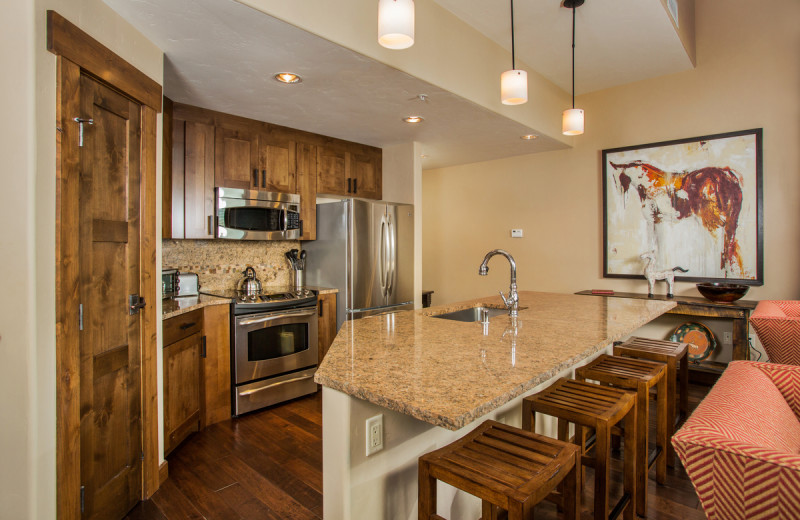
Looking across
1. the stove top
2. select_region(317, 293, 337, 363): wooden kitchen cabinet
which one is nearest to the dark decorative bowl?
select_region(317, 293, 337, 363): wooden kitchen cabinet

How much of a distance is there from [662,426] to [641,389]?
510mm

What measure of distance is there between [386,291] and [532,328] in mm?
2171

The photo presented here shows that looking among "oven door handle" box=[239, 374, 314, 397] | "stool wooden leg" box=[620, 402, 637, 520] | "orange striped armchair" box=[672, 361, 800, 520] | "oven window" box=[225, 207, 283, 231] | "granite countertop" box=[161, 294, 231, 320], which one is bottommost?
"oven door handle" box=[239, 374, 314, 397]

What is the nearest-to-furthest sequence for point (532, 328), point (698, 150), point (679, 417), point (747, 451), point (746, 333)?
point (747, 451), point (532, 328), point (679, 417), point (746, 333), point (698, 150)

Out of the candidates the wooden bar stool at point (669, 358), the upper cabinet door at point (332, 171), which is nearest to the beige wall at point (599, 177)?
the wooden bar stool at point (669, 358)

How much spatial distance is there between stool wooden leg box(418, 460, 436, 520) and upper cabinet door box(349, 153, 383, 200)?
3289mm

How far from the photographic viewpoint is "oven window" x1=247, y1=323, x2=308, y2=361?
313 cm

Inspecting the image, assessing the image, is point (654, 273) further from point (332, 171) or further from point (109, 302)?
point (109, 302)

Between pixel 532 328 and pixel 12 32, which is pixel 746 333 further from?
pixel 12 32

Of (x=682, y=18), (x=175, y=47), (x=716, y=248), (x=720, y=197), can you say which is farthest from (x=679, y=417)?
(x=175, y=47)

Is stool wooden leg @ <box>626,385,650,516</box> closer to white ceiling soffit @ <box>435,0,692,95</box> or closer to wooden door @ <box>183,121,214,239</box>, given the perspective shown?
white ceiling soffit @ <box>435,0,692,95</box>

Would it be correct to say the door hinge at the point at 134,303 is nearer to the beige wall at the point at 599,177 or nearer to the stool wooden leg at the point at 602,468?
the stool wooden leg at the point at 602,468

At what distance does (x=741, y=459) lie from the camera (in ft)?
2.42

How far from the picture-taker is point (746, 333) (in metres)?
3.28
